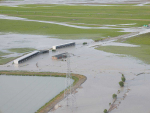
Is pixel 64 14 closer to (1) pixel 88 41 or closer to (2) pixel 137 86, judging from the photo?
(1) pixel 88 41

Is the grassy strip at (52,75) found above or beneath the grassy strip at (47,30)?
beneath

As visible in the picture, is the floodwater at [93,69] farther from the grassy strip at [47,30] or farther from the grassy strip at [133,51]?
the grassy strip at [47,30]

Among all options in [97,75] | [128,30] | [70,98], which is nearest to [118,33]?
[128,30]

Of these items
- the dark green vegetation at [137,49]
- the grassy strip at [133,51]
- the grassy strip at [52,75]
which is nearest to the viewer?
the grassy strip at [52,75]

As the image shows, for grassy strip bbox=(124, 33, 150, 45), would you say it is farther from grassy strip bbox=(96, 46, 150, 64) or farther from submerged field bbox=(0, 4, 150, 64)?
grassy strip bbox=(96, 46, 150, 64)

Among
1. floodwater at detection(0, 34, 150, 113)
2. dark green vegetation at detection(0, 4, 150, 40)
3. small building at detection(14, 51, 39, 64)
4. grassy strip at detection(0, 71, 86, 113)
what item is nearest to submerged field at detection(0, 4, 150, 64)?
dark green vegetation at detection(0, 4, 150, 40)

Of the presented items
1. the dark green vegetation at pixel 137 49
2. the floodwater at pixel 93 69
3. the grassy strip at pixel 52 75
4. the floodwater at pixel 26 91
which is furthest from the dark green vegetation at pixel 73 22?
the floodwater at pixel 26 91
